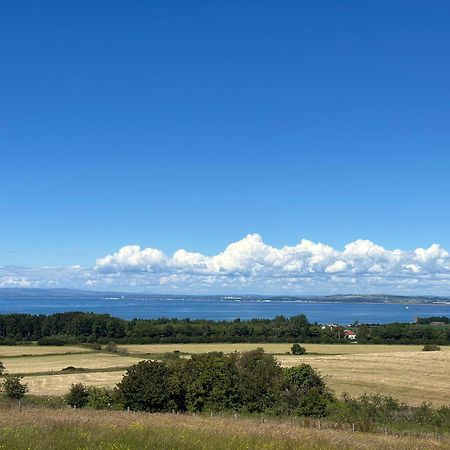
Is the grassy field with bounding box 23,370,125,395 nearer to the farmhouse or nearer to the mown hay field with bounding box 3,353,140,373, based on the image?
the mown hay field with bounding box 3,353,140,373

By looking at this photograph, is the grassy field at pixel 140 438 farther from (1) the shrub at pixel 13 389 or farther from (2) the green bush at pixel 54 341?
(2) the green bush at pixel 54 341

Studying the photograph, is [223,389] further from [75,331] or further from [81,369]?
[75,331]

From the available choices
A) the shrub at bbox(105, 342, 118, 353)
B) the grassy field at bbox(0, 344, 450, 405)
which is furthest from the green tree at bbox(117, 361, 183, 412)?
the shrub at bbox(105, 342, 118, 353)

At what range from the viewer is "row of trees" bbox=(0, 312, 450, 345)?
118375 millimetres

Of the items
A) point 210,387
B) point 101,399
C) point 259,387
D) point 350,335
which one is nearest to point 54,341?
point 350,335

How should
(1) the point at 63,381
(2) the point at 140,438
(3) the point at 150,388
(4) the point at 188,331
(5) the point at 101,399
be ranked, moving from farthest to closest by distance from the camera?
(4) the point at 188,331, (1) the point at 63,381, (5) the point at 101,399, (3) the point at 150,388, (2) the point at 140,438

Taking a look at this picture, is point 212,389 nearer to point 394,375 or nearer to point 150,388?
point 150,388

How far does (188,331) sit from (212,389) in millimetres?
85248

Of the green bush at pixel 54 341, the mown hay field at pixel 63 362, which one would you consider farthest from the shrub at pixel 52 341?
the mown hay field at pixel 63 362

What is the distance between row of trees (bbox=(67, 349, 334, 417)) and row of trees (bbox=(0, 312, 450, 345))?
75.6 meters

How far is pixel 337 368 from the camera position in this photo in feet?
232

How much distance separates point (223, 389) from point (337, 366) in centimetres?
3683

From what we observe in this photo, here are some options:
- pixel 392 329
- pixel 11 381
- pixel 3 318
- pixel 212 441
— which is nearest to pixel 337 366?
pixel 11 381

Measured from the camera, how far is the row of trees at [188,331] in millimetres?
118375
